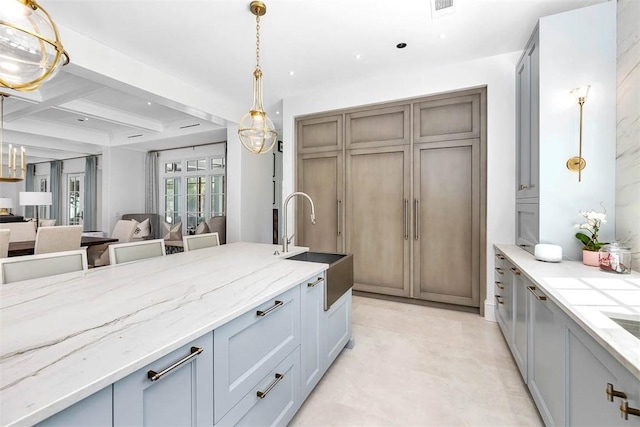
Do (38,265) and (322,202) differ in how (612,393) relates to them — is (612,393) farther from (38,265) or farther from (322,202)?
(322,202)

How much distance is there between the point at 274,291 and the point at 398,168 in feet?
8.88

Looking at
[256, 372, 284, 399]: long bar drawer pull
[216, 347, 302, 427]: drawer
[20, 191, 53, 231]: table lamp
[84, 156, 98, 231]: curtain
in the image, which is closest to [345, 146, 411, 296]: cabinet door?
[216, 347, 302, 427]: drawer

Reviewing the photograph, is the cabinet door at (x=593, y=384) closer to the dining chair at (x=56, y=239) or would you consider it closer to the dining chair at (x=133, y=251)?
the dining chair at (x=133, y=251)

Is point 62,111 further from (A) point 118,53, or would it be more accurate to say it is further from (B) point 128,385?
(B) point 128,385

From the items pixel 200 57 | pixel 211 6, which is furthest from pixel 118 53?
pixel 211 6

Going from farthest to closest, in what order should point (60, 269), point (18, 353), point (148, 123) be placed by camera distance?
1. point (148, 123)
2. point (60, 269)
3. point (18, 353)

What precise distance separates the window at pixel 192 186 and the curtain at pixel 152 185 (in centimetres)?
15

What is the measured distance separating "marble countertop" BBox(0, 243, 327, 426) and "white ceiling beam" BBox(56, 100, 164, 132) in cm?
465

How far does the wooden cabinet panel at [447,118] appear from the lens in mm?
3152

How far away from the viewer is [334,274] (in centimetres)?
194

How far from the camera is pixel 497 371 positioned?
6.82 ft

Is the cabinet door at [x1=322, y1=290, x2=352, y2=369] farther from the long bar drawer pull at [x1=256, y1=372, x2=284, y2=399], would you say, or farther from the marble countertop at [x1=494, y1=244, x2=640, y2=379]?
the marble countertop at [x1=494, y1=244, x2=640, y2=379]

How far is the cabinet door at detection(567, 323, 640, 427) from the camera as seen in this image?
850mm

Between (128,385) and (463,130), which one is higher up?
(463,130)
